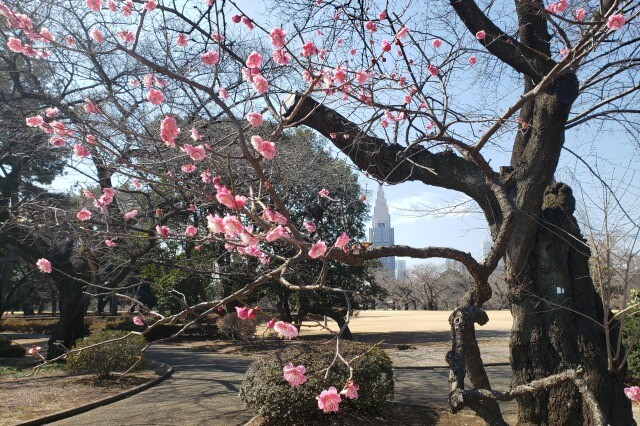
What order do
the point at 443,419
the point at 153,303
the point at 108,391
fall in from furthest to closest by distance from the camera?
the point at 153,303 → the point at 108,391 → the point at 443,419

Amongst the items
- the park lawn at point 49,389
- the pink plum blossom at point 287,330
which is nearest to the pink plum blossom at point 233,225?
the pink plum blossom at point 287,330

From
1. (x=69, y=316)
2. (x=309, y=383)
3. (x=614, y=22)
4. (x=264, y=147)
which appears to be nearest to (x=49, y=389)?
(x=69, y=316)

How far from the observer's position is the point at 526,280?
5.56 metres

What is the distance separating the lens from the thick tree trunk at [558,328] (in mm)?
5184

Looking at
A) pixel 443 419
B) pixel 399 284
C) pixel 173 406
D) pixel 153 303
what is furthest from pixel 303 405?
pixel 399 284

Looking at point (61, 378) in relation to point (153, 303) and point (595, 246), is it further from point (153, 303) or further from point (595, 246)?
point (153, 303)

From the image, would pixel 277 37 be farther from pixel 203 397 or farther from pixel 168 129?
pixel 203 397

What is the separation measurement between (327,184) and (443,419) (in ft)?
15.7

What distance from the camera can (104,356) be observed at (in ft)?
35.0

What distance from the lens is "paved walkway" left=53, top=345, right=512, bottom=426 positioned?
7.58 metres

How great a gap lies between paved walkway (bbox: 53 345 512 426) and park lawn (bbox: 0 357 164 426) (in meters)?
0.57

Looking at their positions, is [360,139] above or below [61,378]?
above

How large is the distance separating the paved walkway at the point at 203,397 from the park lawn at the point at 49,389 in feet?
1.86

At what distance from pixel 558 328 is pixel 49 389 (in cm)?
920
